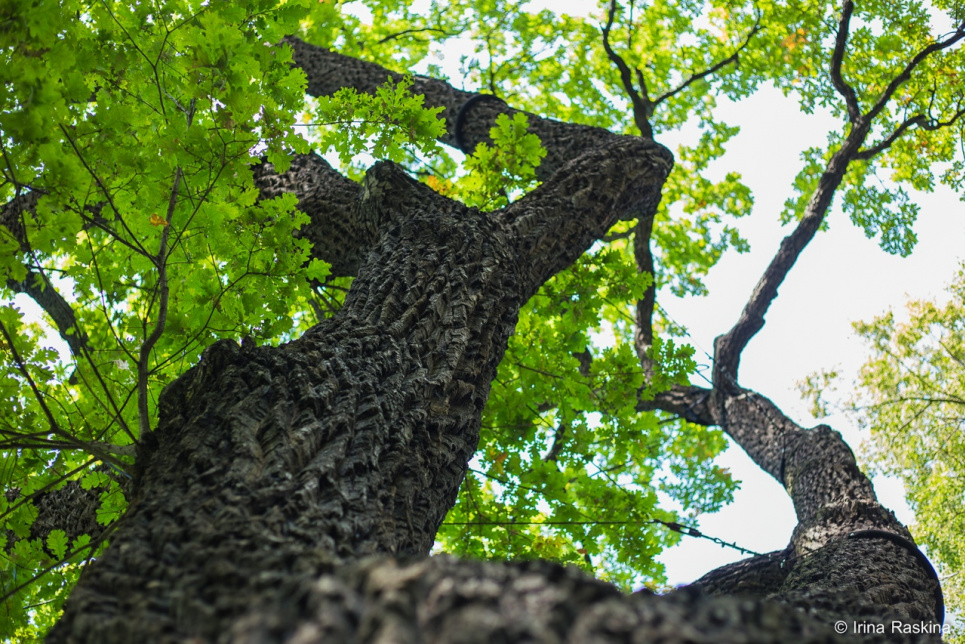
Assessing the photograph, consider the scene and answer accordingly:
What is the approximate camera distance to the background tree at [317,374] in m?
1.31

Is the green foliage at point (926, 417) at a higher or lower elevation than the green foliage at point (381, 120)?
higher

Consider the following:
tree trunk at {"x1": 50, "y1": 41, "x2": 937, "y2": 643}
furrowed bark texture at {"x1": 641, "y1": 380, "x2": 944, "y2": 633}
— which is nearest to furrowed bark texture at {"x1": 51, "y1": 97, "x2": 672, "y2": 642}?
tree trunk at {"x1": 50, "y1": 41, "x2": 937, "y2": 643}

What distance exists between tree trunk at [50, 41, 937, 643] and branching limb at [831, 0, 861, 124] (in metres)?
4.25

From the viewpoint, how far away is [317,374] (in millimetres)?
2258

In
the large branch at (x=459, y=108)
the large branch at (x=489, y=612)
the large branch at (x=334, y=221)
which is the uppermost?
the large branch at (x=459, y=108)

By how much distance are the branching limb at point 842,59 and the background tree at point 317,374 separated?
1.96 ft

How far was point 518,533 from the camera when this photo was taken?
16.6ft

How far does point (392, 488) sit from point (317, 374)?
1.57 ft

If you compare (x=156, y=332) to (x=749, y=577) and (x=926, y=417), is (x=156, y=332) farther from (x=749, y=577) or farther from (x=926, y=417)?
(x=926, y=417)

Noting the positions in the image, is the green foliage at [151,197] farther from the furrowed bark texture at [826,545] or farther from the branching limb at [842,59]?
the branching limb at [842,59]

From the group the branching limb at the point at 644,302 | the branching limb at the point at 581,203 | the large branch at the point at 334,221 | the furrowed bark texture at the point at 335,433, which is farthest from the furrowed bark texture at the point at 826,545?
the large branch at the point at 334,221

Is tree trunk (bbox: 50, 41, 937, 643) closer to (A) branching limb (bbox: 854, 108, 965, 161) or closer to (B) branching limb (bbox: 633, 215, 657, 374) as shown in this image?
(B) branching limb (bbox: 633, 215, 657, 374)

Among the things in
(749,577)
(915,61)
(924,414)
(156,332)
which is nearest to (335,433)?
(156,332)

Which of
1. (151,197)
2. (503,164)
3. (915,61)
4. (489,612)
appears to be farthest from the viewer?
(915,61)
